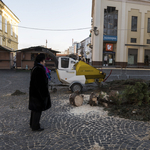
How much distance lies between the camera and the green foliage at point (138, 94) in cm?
544

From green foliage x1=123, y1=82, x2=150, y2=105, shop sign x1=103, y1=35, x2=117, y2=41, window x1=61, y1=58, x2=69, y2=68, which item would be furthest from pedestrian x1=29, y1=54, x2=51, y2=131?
shop sign x1=103, y1=35, x2=117, y2=41

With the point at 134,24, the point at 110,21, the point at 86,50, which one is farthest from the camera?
the point at 86,50

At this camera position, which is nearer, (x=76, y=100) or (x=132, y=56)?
(x=76, y=100)

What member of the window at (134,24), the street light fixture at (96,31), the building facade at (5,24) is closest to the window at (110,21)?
the street light fixture at (96,31)

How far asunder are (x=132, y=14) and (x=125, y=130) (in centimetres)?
2947

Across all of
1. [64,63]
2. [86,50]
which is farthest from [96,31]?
[86,50]

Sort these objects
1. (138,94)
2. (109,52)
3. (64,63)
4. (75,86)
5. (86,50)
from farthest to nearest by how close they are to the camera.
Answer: (86,50) → (109,52) → (64,63) → (75,86) → (138,94)

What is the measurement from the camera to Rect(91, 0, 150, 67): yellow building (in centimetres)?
2845

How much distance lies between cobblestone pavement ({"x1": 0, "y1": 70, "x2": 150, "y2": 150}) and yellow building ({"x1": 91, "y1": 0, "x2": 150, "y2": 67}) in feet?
78.8

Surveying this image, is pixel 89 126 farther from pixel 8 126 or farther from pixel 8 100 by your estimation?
pixel 8 100

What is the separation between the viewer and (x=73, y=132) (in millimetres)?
3936

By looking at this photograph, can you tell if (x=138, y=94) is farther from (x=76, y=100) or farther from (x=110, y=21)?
(x=110, y=21)

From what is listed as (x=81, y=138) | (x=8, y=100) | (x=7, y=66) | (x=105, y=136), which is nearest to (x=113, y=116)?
(x=105, y=136)

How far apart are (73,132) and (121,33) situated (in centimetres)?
2771
